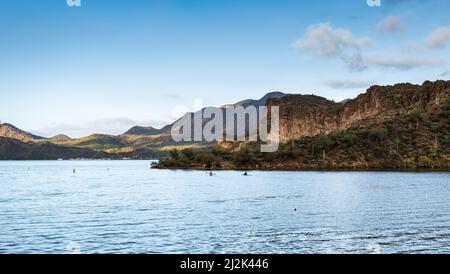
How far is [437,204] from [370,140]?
135666 mm

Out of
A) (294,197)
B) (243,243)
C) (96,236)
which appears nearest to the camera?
(243,243)

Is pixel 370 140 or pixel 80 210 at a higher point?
pixel 370 140

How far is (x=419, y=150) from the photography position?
174750 mm

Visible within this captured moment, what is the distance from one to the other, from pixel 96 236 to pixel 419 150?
162m

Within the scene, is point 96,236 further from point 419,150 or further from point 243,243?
point 419,150

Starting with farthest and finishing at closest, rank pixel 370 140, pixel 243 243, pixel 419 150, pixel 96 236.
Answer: pixel 370 140 < pixel 419 150 < pixel 96 236 < pixel 243 243

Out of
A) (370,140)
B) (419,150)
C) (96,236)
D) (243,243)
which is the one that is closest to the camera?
(243,243)
